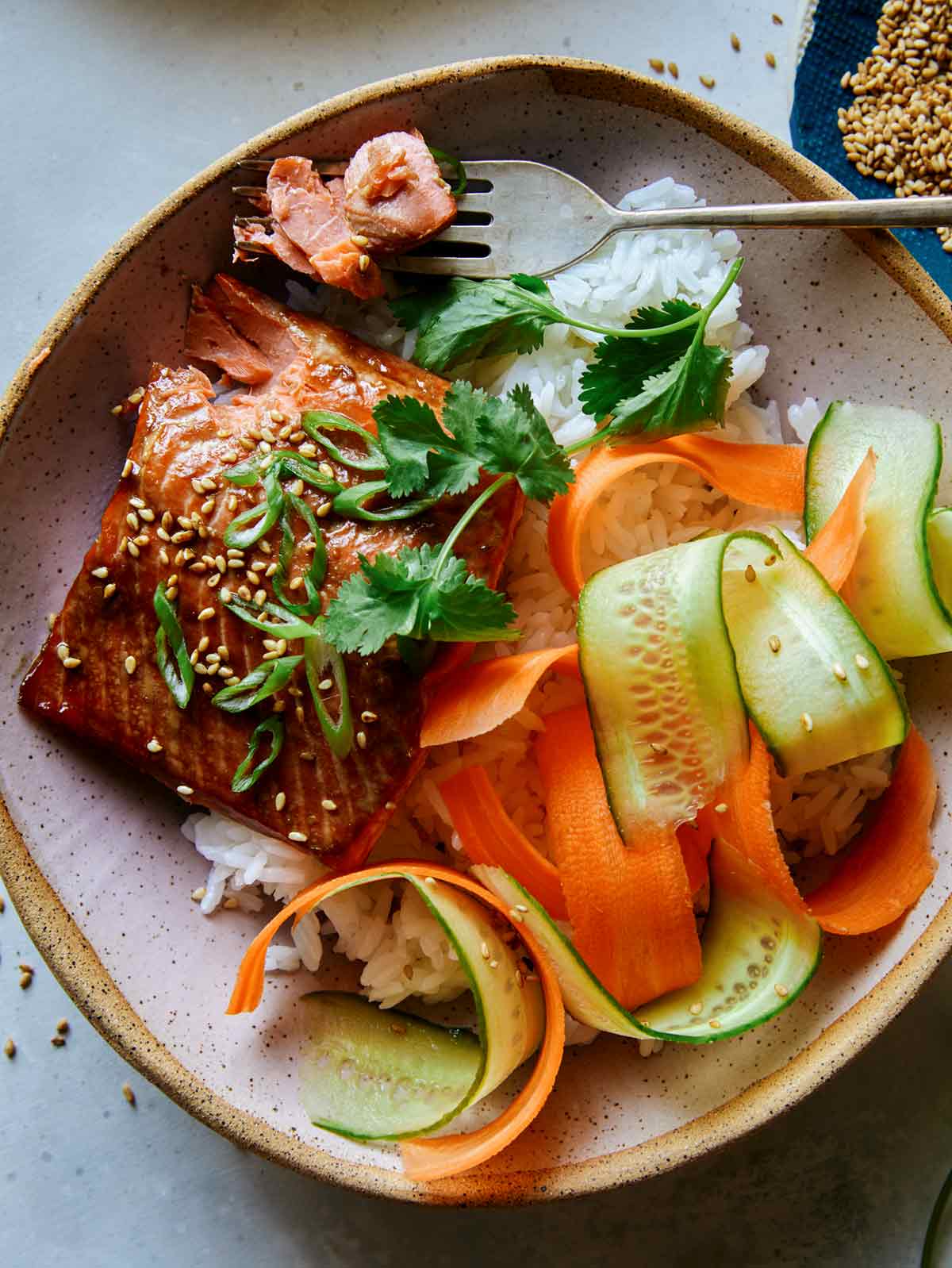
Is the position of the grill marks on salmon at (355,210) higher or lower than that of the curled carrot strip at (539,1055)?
higher

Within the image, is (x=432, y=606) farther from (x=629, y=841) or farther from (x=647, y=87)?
(x=647, y=87)

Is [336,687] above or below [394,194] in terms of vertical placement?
below

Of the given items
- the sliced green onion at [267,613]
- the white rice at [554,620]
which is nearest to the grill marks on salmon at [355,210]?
the white rice at [554,620]

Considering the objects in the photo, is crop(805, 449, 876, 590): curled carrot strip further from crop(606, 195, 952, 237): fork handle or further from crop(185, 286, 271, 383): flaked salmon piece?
crop(185, 286, 271, 383): flaked salmon piece

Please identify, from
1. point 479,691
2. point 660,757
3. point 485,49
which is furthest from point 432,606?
point 485,49

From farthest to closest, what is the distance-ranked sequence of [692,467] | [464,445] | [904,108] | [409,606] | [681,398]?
[904,108]
[692,467]
[681,398]
[464,445]
[409,606]

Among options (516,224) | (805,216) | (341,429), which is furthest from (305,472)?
(805,216)

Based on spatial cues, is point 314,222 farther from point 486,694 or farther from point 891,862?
point 891,862

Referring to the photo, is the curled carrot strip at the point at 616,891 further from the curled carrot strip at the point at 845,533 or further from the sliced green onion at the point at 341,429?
the sliced green onion at the point at 341,429
